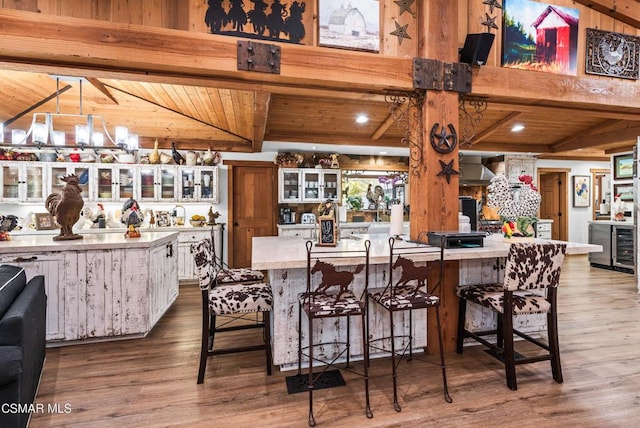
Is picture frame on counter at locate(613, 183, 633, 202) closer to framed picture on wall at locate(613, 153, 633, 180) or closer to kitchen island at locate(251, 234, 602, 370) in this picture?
framed picture on wall at locate(613, 153, 633, 180)

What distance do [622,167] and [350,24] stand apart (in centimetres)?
704

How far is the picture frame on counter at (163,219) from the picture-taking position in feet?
17.7

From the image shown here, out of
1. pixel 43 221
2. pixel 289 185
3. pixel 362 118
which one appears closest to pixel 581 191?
pixel 362 118

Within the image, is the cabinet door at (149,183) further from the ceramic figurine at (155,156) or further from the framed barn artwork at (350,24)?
the framed barn artwork at (350,24)

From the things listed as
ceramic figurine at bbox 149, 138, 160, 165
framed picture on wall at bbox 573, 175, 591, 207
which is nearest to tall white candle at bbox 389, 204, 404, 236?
ceramic figurine at bbox 149, 138, 160, 165

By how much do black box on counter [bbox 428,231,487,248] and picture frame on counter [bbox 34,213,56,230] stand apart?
5.47 metres

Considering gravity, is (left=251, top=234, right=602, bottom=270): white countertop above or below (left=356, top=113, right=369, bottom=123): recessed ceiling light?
below

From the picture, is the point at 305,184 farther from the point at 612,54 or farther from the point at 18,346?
the point at 18,346

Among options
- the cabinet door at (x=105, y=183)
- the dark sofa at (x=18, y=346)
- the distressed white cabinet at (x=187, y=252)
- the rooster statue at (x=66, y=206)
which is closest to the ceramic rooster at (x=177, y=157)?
the cabinet door at (x=105, y=183)

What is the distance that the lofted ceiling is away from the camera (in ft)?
14.0

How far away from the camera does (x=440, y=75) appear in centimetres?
275

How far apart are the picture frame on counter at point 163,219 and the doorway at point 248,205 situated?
1059mm

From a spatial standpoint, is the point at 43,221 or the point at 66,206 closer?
the point at 66,206

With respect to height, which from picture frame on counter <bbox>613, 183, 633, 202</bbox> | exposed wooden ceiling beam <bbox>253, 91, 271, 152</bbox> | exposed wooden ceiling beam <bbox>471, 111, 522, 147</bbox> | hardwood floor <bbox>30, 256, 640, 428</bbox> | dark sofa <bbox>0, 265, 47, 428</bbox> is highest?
exposed wooden ceiling beam <bbox>471, 111, 522, 147</bbox>
